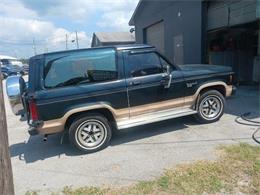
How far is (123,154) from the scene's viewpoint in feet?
16.3

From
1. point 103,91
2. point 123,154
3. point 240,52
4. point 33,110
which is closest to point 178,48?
point 240,52

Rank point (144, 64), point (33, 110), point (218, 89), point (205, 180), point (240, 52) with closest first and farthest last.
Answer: point (205, 180) → point (33, 110) → point (144, 64) → point (218, 89) → point (240, 52)

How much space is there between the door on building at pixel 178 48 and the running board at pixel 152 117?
9.08 m

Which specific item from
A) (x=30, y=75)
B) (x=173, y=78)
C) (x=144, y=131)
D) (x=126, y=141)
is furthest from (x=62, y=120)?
(x=173, y=78)

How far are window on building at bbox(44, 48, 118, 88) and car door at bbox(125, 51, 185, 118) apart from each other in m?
0.39

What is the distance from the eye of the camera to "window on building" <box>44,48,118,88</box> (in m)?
4.94

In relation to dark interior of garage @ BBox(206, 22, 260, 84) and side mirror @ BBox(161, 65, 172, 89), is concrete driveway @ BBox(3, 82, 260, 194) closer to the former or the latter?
side mirror @ BBox(161, 65, 172, 89)

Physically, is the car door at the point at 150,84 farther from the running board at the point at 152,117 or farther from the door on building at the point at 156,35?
the door on building at the point at 156,35

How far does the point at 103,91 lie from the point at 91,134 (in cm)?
87

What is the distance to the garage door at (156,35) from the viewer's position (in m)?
17.8

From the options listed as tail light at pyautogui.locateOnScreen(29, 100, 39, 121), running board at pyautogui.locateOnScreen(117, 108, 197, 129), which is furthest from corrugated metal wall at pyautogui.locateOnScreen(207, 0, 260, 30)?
tail light at pyautogui.locateOnScreen(29, 100, 39, 121)

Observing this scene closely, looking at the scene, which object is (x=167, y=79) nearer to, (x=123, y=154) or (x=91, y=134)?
(x=123, y=154)

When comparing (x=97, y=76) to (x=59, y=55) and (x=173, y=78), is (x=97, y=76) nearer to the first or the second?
(x=59, y=55)

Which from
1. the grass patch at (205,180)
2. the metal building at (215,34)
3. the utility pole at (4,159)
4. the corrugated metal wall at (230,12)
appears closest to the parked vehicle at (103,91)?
the grass patch at (205,180)
